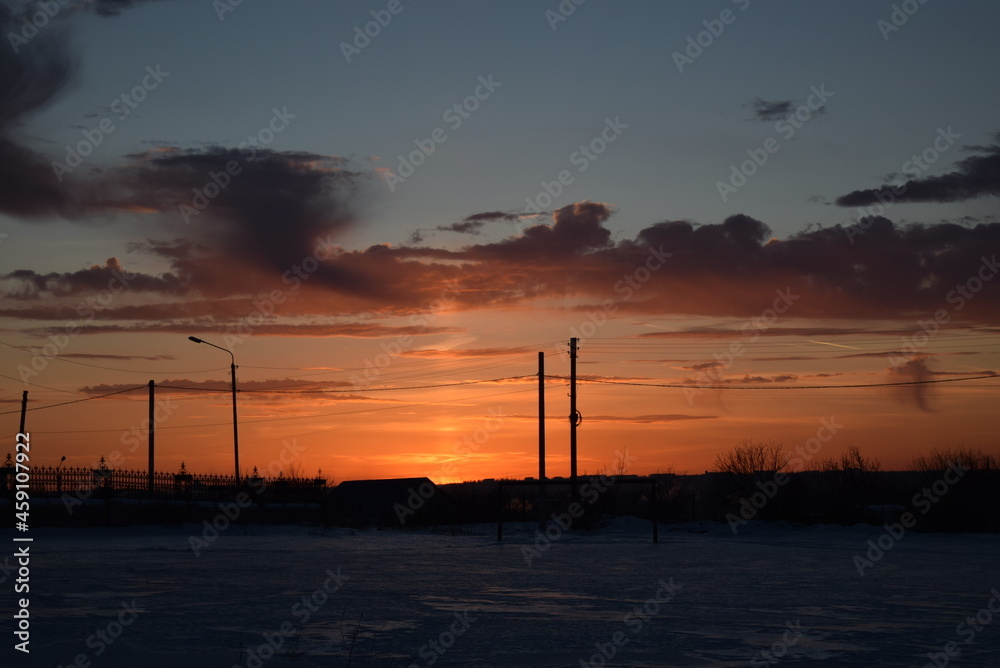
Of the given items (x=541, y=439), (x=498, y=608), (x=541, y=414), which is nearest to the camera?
(x=498, y=608)

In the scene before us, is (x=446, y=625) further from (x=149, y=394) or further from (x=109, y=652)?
(x=149, y=394)


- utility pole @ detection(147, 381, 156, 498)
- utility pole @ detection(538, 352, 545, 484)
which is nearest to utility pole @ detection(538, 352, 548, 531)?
utility pole @ detection(538, 352, 545, 484)

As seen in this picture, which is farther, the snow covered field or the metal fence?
the metal fence

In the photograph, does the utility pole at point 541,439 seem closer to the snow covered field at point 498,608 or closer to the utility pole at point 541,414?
the utility pole at point 541,414

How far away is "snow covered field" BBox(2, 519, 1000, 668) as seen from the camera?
10188 millimetres

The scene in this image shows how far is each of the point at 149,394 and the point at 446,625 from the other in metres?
35.9

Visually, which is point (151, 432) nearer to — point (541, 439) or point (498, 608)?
point (541, 439)

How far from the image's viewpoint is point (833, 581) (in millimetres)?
19000

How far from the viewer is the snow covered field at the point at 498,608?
401 inches

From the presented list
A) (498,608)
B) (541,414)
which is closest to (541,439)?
(541,414)

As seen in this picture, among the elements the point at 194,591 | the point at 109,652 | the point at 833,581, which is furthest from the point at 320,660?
the point at 833,581

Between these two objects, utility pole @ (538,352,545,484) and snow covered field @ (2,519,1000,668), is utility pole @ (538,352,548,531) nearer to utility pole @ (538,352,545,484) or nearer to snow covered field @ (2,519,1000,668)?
utility pole @ (538,352,545,484)

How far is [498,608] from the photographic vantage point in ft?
46.6

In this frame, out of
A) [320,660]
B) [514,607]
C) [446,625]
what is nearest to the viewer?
[320,660]
